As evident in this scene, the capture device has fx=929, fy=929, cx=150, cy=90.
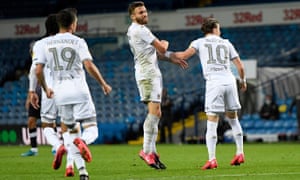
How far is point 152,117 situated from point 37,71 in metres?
2.83

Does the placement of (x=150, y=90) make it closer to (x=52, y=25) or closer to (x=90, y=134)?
(x=52, y=25)

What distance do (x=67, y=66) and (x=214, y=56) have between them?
3.38 m

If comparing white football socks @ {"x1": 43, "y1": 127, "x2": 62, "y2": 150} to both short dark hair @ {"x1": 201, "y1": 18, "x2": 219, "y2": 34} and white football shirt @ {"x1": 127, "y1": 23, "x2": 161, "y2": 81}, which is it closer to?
white football shirt @ {"x1": 127, "y1": 23, "x2": 161, "y2": 81}

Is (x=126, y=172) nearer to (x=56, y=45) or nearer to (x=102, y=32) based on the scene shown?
(x=56, y=45)

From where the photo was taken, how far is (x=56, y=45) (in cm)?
1117

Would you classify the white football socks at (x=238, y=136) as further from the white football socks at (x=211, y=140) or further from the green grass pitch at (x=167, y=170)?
the white football socks at (x=211, y=140)

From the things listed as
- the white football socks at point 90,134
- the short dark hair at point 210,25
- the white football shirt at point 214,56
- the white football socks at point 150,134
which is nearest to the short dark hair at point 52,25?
the white football socks at point 150,134

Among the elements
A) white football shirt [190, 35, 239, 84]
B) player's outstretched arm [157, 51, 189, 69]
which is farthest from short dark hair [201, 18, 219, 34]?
player's outstretched arm [157, 51, 189, 69]

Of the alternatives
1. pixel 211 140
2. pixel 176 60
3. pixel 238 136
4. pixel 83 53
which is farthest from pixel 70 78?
pixel 238 136

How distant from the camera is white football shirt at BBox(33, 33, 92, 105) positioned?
11102 mm

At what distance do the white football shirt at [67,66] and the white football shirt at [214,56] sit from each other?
3.10 meters

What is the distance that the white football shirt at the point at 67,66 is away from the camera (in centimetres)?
1110

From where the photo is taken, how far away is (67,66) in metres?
11.2

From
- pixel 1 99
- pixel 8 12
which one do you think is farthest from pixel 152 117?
pixel 8 12
